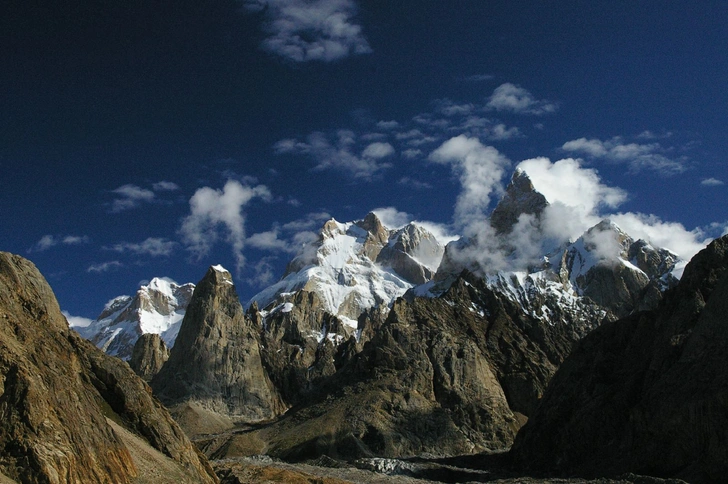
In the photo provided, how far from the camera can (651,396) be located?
8875cm

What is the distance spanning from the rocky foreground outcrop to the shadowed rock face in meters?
54.2

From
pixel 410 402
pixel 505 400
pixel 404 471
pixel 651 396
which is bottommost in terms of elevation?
pixel 404 471

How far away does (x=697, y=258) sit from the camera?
110m

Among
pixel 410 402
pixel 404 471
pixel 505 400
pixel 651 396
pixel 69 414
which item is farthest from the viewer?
pixel 505 400

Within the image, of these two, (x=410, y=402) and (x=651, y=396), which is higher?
(x=410, y=402)

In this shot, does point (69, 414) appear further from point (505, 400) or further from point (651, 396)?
point (505, 400)

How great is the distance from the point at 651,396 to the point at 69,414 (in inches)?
2982

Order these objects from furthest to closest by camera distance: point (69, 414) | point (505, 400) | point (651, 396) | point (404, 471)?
point (505, 400) < point (404, 471) < point (651, 396) < point (69, 414)

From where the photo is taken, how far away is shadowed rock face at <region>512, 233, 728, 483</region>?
76.8 meters

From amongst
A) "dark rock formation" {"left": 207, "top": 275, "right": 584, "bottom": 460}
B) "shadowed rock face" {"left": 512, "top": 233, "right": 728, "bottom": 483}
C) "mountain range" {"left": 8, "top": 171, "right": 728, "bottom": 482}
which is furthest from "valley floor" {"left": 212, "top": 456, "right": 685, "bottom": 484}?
"dark rock formation" {"left": 207, "top": 275, "right": 584, "bottom": 460}

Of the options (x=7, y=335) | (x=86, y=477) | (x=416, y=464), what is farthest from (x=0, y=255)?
(x=416, y=464)

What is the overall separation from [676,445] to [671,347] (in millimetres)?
Result: 21273

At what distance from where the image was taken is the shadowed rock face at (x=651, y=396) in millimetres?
76812

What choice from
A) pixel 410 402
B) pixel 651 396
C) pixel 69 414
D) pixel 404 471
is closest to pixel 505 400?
pixel 410 402
